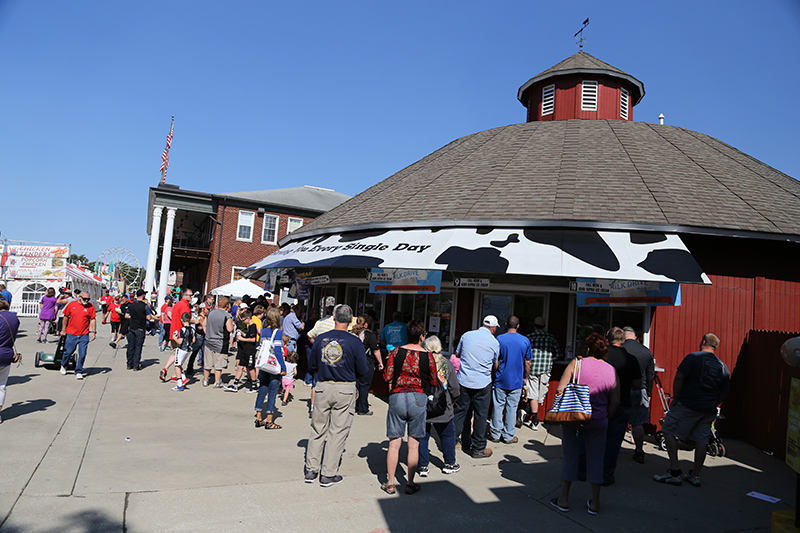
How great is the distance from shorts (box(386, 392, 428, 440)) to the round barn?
141 inches

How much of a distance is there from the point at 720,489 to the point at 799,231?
17.7ft

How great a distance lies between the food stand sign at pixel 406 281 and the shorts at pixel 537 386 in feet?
7.33

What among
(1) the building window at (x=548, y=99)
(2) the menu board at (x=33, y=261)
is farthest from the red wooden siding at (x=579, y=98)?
(2) the menu board at (x=33, y=261)

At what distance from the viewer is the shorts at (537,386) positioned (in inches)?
348

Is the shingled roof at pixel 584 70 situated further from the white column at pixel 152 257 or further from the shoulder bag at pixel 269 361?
the white column at pixel 152 257

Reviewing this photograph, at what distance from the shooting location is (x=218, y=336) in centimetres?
1026

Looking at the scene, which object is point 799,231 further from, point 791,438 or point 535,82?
point 535,82

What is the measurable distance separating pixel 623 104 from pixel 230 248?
2288 cm

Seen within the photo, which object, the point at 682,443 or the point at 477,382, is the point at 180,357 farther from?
the point at 682,443

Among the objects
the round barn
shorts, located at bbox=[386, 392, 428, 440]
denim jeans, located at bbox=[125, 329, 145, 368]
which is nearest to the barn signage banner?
the round barn

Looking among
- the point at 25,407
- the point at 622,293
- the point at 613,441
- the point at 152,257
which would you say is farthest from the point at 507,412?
the point at 152,257

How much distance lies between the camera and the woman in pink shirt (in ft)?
16.6

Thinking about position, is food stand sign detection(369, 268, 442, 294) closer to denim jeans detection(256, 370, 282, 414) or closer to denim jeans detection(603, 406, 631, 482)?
denim jeans detection(256, 370, 282, 414)

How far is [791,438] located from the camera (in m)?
3.99
